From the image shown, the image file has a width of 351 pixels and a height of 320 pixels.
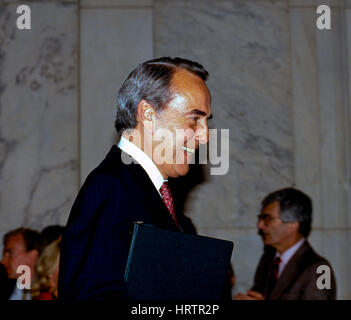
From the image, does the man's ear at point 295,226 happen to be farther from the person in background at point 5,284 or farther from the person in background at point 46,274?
the person in background at point 5,284

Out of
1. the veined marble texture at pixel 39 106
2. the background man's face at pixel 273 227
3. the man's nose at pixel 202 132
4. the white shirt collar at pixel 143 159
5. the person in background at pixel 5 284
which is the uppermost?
the veined marble texture at pixel 39 106

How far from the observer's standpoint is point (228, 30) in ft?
18.5

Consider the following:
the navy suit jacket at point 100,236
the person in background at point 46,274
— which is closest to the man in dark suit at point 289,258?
the person in background at point 46,274

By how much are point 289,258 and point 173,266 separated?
3004 mm

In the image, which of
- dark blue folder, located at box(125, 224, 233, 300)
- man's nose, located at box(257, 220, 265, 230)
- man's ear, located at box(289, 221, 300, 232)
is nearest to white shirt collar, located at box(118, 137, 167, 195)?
dark blue folder, located at box(125, 224, 233, 300)

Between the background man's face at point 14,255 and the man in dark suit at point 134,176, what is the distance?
2.73 m

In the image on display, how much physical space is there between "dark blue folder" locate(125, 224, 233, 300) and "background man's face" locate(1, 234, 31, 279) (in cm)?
316

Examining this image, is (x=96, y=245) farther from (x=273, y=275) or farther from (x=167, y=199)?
(x=273, y=275)

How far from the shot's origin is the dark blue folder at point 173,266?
1.78m

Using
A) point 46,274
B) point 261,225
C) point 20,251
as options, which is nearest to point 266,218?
point 261,225

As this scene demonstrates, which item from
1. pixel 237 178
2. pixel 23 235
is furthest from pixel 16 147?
pixel 237 178

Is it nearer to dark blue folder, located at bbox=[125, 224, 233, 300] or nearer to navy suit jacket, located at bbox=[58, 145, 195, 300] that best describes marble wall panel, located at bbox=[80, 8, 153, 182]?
navy suit jacket, located at bbox=[58, 145, 195, 300]

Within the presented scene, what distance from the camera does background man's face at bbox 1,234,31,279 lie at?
16.0 feet

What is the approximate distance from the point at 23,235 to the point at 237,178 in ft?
6.15
